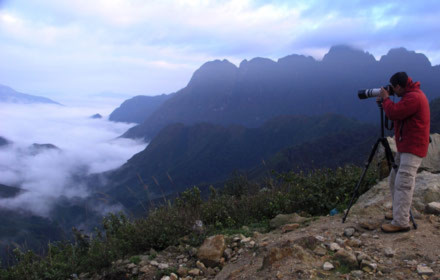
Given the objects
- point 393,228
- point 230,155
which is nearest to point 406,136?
point 393,228

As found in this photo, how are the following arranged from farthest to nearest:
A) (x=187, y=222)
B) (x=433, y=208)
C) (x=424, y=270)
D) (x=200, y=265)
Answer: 1. (x=187, y=222)
2. (x=433, y=208)
3. (x=200, y=265)
4. (x=424, y=270)

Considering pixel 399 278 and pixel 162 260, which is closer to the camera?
pixel 399 278

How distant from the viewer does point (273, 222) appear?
619 centimetres

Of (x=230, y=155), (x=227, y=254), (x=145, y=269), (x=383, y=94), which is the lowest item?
(x=230, y=155)

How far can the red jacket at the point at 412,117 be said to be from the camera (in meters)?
4.59

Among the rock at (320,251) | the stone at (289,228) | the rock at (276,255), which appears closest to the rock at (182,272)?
the rock at (276,255)

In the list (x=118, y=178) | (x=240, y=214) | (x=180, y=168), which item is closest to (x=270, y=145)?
(x=180, y=168)

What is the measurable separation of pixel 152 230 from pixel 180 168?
579ft

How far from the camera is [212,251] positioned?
5.20 m

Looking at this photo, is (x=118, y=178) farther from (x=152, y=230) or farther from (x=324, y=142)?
(x=152, y=230)

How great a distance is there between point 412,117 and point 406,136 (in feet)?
0.90

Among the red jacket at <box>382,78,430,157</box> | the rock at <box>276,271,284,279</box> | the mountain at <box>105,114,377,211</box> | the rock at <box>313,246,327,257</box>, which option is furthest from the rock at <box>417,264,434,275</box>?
the mountain at <box>105,114,377,211</box>

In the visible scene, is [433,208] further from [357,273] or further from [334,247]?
[357,273]

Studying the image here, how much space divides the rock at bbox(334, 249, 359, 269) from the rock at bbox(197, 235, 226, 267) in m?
1.78
